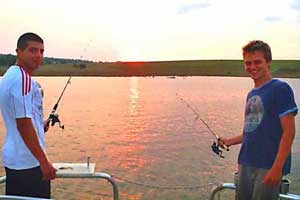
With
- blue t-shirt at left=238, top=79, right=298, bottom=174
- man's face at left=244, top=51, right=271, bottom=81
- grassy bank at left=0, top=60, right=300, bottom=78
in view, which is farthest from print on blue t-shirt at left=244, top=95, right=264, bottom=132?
grassy bank at left=0, top=60, right=300, bottom=78

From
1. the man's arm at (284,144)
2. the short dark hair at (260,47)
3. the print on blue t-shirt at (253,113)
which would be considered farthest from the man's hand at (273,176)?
the short dark hair at (260,47)

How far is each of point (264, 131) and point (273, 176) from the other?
323mm

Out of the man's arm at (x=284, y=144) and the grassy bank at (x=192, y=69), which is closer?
the man's arm at (x=284, y=144)

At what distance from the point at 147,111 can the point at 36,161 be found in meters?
22.5

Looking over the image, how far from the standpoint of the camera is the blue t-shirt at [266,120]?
10.2 ft

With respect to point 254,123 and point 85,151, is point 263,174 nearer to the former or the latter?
point 254,123

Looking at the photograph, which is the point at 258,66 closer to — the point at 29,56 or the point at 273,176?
the point at 273,176

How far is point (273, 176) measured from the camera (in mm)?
3098

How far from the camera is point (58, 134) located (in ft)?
54.3

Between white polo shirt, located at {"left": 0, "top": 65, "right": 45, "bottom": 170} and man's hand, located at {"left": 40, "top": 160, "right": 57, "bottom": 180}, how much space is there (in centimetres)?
9

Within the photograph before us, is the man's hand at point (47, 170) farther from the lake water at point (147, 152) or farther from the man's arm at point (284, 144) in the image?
the lake water at point (147, 152)

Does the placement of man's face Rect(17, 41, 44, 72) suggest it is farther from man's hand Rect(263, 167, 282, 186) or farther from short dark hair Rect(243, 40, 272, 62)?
man's hand Rect(263, 167, 282, 186)

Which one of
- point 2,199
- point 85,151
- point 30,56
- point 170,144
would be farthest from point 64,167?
point 170,144

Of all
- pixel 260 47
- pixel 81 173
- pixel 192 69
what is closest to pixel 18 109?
pixel 81 173
